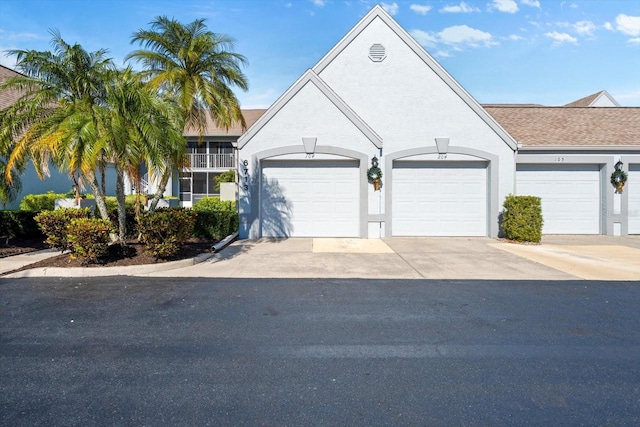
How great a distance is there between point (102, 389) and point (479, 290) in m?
6.07

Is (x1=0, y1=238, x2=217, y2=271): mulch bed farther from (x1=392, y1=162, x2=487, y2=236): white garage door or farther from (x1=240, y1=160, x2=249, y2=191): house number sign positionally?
(x1=392, y1=162, x2=487, y2=236): white garage door

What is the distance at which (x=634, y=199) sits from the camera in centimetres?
1532

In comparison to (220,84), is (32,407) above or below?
below

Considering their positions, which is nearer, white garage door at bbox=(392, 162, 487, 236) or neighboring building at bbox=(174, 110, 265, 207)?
white garage door at bbox=(392, 162, 487, 236)

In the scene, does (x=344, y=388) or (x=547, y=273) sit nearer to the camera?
(x=344, y=388)

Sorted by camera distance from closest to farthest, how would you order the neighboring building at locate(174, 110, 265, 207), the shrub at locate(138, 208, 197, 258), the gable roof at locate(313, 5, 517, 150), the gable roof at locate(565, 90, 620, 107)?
1. the shrub at locate(138, 208, 197, 258)
2. the gable roof at locate(313, 5, 517, 150)
3. the gable roof at locate(565, 90, 620, 107)
4. the neighboring building at locate(174, 110, 265, 207)

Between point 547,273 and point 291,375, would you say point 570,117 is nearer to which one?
point 547,273

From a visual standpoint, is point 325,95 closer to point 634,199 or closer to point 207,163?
point 634,199

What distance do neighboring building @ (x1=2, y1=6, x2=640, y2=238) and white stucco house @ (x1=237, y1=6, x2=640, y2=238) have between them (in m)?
0.04

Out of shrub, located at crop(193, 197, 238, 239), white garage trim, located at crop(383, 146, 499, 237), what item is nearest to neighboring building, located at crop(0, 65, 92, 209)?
shrub, located at crop(193, 197, 238, 239)

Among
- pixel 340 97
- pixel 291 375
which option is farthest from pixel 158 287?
pixel 340 97

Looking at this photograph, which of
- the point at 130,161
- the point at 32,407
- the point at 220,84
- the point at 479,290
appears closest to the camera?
the point at 32,407

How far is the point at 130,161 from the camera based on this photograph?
8.74 metres

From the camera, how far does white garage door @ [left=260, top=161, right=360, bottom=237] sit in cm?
1418
